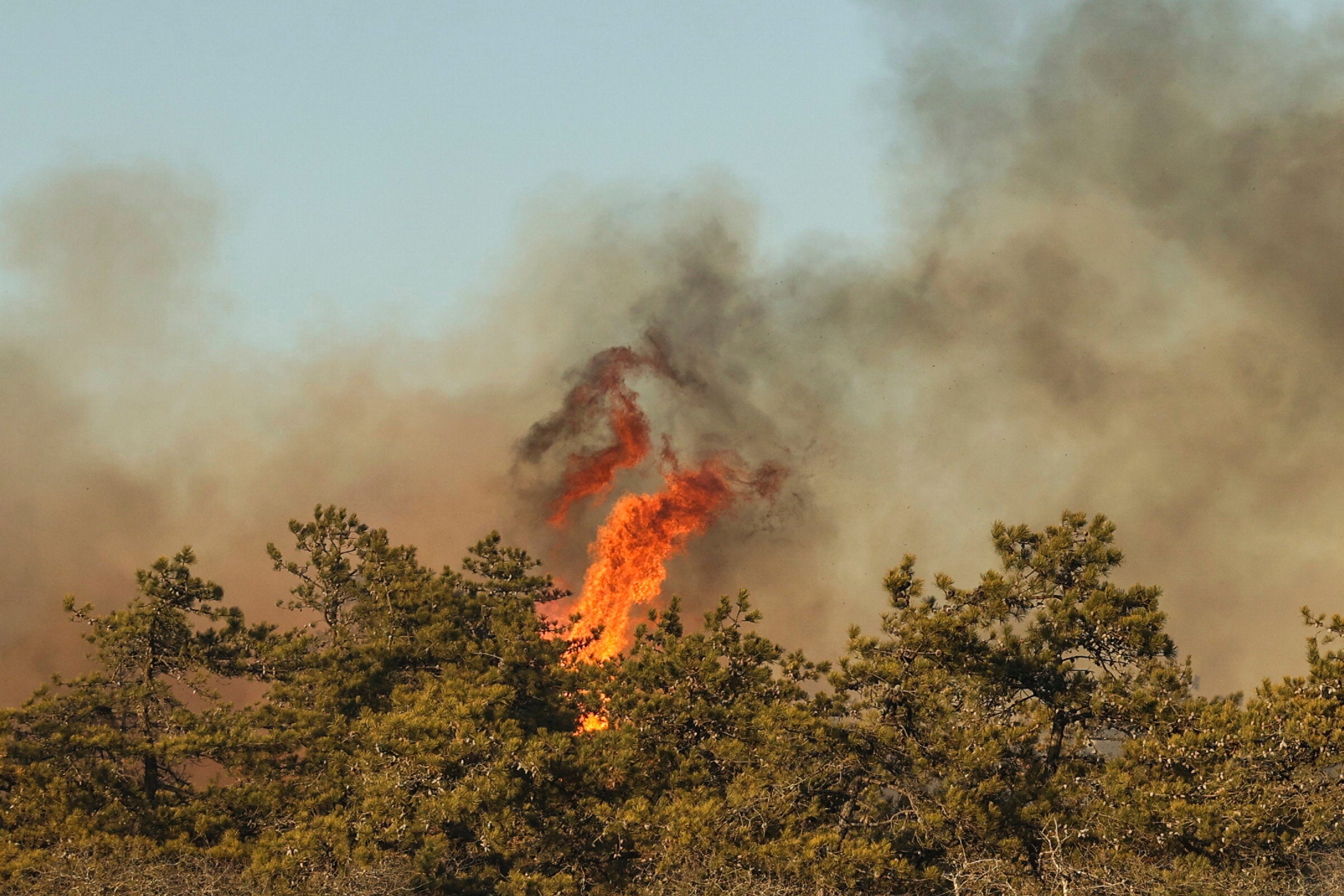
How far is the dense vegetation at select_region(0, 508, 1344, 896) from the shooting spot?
30656mm

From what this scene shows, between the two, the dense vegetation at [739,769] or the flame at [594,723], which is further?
the flame at [594,723]

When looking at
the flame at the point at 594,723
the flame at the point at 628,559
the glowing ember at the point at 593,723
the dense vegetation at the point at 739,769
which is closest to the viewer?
→ the dense vegetation at the point at 739,769

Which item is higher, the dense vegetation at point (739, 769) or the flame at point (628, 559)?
the flame at point (628, 559)

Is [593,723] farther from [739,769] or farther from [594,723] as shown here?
[739,769]

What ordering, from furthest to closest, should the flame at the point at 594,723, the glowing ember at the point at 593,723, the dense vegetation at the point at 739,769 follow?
the glowing ember at the point at 593,723 → the flame at the point at 594,723 → the dense vegetation at the point at 739,769

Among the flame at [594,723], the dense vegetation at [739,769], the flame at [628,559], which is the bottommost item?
the dense vegetation at [739,769]

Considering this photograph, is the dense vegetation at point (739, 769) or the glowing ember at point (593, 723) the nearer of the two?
the dense vegetation at point (739, 769)

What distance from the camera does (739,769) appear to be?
37781 mm

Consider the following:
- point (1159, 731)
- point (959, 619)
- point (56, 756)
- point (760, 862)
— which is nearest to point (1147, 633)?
point (1159, 731)

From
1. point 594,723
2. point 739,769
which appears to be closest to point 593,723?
point 594,723

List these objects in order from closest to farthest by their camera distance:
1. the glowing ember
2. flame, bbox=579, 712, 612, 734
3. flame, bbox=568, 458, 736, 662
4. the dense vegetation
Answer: the dense vegetation < flame, bbox=579, 712, 612, 734 < the glowing ember < flame, bbox=568, 458, 736, 662

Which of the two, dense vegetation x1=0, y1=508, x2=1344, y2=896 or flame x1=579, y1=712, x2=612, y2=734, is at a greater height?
flame x1=579, y1=712, x2=612, y2=734

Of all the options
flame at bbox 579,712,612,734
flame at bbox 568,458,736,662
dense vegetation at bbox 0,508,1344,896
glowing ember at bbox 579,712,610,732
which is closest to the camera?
dense vegetation at bbox 0,508,1344,896

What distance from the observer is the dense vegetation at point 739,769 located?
1207 inches
